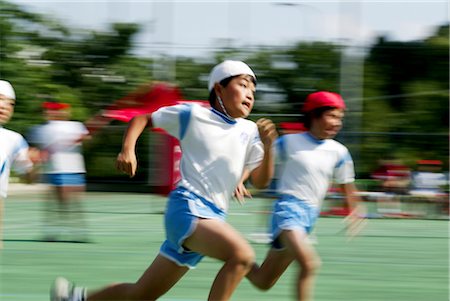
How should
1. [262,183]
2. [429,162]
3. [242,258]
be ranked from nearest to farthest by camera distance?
1. [242,258]
2. [262,183]
3. [429,162]

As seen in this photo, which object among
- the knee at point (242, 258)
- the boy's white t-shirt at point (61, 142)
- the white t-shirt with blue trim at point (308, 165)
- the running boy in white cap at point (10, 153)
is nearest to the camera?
the knee at point (242, 258)

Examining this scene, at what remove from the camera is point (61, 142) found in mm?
11852

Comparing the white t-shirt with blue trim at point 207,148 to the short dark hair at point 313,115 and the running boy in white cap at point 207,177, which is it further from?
the short dark hair at point 313,115

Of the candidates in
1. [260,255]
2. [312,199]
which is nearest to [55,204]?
[260,255]

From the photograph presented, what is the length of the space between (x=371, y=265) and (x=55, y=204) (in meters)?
4.26

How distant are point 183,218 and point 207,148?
42cm

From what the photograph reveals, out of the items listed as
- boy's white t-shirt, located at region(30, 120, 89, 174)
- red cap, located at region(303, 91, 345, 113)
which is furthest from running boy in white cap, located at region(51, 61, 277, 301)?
boy's white t-shirt, located at region(30, 120, 89, 174)

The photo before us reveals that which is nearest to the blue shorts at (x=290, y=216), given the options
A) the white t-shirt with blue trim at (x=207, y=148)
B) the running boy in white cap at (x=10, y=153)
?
the white t-shirt with blue trim at (x=207, y=148)

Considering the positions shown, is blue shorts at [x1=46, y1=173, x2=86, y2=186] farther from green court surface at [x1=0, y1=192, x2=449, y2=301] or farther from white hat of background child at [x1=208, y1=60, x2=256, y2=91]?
white hat of background child at [x1=208, y1=60, x2=256, y2=91]

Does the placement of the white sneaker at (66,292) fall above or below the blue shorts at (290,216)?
below

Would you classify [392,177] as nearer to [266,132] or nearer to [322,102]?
[322,102]

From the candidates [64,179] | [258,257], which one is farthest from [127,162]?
[64,179]

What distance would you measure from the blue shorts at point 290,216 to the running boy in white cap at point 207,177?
0.84 m

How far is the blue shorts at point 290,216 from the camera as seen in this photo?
6.61m
